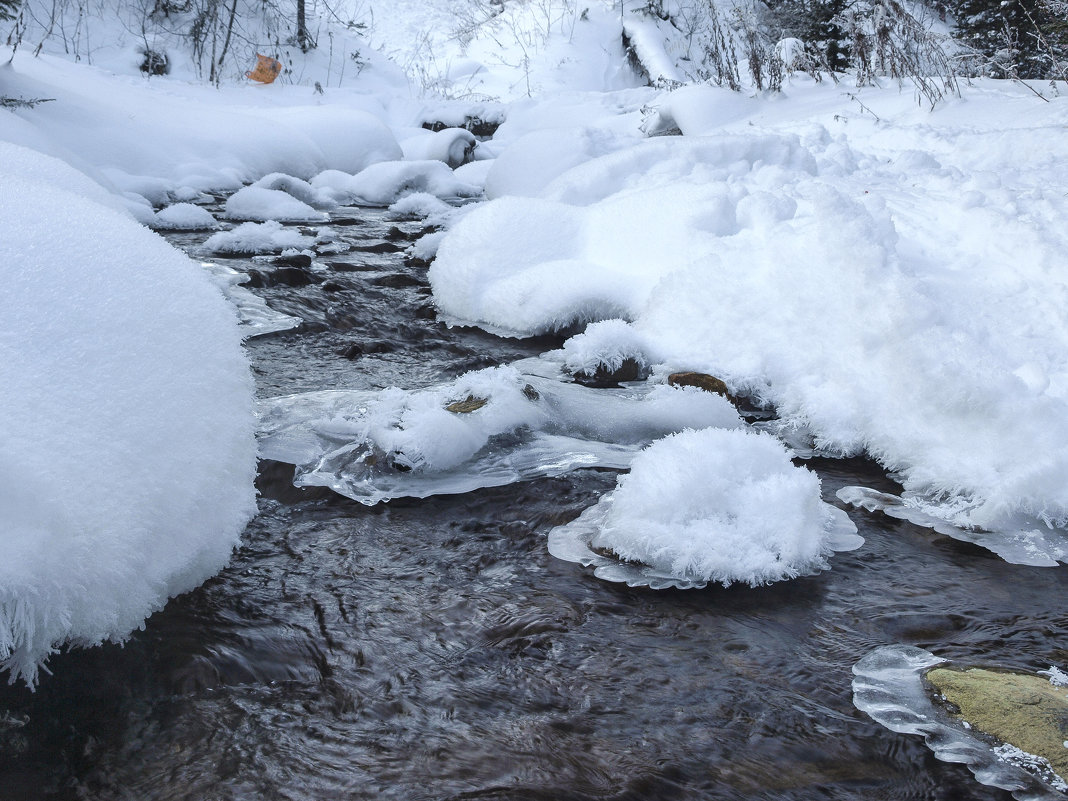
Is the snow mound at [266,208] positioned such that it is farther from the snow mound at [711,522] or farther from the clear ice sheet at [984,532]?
the clear ice sheet at [984,532]

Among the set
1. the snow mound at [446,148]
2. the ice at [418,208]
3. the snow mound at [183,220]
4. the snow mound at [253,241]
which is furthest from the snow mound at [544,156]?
the snow mound at [446,148]

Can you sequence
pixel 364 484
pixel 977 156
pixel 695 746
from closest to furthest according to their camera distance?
pixel 695 746, pixel 364 484, pixel 977 156

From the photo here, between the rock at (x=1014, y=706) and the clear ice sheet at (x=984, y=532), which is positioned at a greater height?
the clear ice sheet at (x=984, y=532)

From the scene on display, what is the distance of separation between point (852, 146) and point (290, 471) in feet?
13.5

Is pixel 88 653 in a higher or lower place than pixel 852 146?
lower

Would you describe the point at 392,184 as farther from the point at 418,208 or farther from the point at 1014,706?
the point at 1014,706

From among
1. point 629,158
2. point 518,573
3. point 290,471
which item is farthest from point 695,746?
point 629,158

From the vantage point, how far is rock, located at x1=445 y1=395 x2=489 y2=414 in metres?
2.78

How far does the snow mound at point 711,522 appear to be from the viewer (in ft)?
6.61

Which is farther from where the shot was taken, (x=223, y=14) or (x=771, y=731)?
(x=223, y=14)

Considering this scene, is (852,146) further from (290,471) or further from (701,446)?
(290,471)

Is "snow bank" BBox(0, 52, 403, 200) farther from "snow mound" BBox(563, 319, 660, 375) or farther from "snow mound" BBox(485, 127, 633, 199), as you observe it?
"snow mound" BBox(563, 319, 660, 375)

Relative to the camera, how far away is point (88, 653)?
156 centimetres

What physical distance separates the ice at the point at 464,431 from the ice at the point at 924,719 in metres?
1.09
